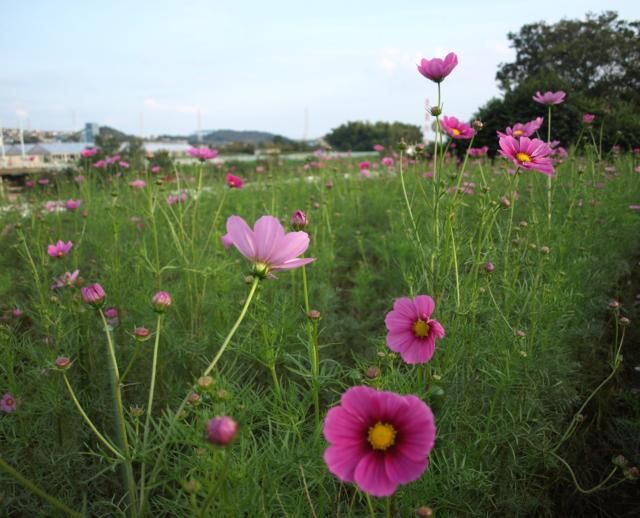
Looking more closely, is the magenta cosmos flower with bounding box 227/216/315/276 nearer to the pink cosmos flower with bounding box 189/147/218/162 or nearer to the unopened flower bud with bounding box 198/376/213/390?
the unopened flower bud with bounding box 198/376/213/390

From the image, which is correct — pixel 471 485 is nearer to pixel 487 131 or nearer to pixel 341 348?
pixel 341 348

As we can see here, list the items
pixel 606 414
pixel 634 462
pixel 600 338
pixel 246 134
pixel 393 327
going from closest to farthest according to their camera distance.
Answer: pixel 393 327, pixel 634 462, pixel 606 414, pixel 600 338, pixel 246 134

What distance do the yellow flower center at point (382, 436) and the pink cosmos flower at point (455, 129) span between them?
79 cm

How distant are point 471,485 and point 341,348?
2.49 feet

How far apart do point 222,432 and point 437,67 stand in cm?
90

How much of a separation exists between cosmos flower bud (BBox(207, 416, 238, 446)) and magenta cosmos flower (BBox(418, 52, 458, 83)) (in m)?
0.88

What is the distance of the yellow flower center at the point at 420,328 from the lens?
71 centimetres

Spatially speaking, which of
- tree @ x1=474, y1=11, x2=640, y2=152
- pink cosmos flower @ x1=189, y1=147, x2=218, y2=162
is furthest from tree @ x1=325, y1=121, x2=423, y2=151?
pink cosmos flower @ x1=189, y1=147, x2=218, y2=162

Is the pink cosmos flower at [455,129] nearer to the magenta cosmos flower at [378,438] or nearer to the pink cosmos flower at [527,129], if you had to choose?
the pink cosmos flower at [527,129]

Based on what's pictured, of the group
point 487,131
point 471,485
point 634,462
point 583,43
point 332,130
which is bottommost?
point 634,462

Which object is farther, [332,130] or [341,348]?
[332,130]

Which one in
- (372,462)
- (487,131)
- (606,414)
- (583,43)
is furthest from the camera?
(583,43)

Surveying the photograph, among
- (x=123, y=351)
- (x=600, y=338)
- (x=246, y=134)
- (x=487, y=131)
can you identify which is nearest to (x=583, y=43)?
(x=487, y=131)

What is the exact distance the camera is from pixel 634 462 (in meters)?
1.04
